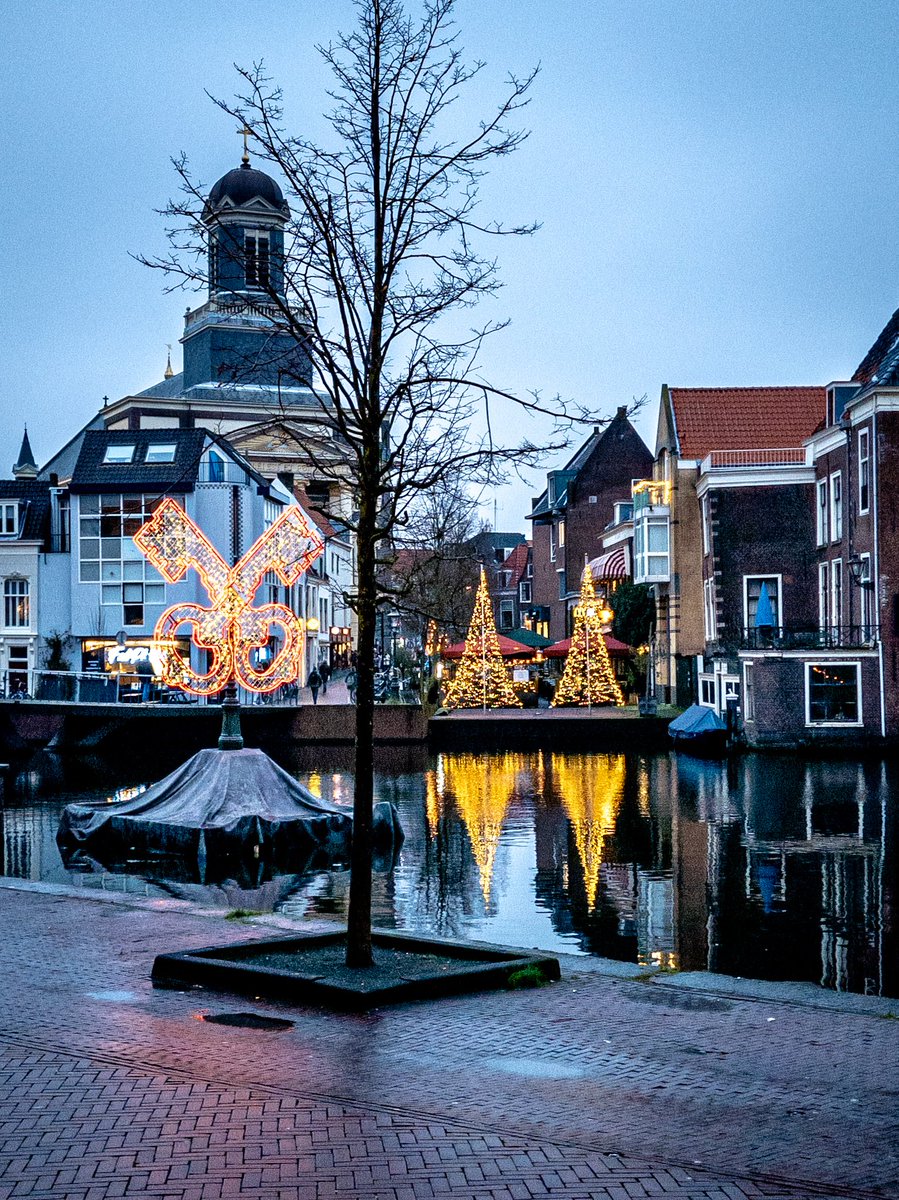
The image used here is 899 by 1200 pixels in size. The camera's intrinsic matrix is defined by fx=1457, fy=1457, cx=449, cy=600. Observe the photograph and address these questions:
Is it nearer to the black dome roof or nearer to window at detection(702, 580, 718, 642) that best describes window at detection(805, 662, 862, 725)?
window at detection(702, 580, 718, 642)

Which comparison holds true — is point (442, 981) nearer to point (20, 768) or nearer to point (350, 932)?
point (350, 932)

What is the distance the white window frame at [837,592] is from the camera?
50250 mm

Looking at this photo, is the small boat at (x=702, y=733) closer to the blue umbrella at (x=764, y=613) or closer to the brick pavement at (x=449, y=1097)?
the blue umbrella at (x=764, y=613)

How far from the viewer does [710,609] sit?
188 ft

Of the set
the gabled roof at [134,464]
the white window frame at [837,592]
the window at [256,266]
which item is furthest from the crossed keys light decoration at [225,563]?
the gabled roof at [134,464]

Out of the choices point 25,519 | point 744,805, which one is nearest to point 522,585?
point 25,519

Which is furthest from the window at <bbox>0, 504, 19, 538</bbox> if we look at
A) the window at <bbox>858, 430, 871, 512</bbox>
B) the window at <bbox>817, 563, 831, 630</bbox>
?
the window at <bbox>858, 430, 871, 512</bbox>

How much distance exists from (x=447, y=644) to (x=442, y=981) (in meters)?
56.2

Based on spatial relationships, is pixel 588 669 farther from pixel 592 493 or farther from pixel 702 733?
pixel 592 493

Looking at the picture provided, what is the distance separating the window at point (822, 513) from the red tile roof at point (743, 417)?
7416 mm

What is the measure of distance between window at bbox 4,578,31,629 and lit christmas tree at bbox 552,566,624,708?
23.2 meters

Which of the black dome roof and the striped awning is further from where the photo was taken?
the black dome roof

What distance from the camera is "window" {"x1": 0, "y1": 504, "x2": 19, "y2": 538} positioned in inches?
2500

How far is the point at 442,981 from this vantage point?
11.3m
